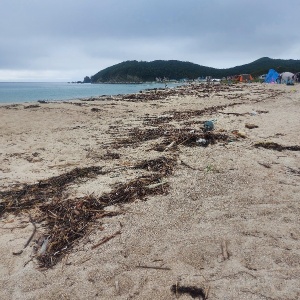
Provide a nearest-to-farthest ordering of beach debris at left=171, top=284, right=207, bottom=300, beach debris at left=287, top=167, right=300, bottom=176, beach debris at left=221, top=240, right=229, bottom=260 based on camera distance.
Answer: beach debris at left=171, top=284, right=207, bottom=300 < beach debris at left=221, top=240, right=229, bottom=260 < beach debris at left=287, top=167, right=300, bottom=176

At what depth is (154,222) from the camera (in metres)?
3.39

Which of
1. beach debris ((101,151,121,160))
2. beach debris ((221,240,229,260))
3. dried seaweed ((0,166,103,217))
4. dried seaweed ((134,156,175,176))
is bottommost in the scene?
beach debris ((101,151,121,160))

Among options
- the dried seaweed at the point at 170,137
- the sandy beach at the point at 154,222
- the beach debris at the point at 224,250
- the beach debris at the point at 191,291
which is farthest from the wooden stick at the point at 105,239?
the dried seaweed at the point at 170,137

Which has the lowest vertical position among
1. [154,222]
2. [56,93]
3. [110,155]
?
[56,93]

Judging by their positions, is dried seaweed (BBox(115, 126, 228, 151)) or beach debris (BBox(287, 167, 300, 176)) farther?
dried seaweed (BBox(115, 126, 228, 151))

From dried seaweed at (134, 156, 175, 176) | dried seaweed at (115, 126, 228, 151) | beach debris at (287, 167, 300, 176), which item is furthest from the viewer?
dried seaweed at (115, 126, 228, 151)

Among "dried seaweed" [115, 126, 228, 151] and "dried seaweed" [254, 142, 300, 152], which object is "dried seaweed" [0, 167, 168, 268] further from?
"dried seaweed" [254, 142, 300, 152]

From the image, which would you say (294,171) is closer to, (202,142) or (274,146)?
(274,146)

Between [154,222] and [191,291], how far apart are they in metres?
1.12

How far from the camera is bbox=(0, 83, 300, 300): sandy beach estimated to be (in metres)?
2.47

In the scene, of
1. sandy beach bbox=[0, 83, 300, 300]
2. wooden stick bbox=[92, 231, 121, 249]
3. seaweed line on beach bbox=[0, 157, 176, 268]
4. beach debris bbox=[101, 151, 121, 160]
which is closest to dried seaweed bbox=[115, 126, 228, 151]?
sandy beach bbox=[0, 83, 300, 300]

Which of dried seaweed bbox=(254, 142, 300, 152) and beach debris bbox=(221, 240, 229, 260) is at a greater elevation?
beach debris bbox=(221, 240, 229, 260)

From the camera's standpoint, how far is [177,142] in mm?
7000

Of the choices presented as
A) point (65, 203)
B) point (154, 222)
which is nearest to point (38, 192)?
point (65, 203)
